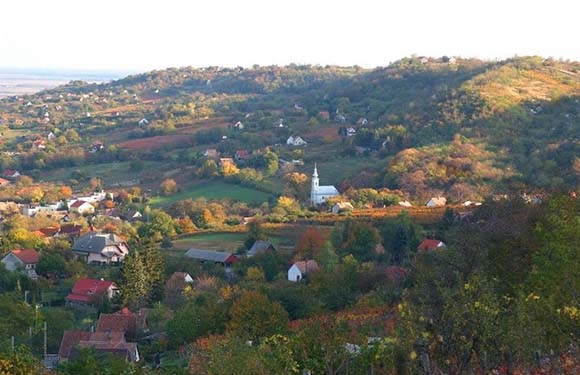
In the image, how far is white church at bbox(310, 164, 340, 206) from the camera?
37438 millimetres

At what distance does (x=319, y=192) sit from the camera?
3794 cm

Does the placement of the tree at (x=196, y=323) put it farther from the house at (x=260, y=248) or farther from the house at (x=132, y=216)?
the house at (x=132, y=216)

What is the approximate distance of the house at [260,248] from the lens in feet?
89.2

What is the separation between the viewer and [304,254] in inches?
1003

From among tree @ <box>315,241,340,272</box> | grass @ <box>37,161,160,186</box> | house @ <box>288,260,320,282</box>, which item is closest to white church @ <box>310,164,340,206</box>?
tree @ <box>315,241,340,272</box>

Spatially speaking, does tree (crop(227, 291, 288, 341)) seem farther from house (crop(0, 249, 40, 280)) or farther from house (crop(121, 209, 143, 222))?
house (crop(121, 209, 143, 222))

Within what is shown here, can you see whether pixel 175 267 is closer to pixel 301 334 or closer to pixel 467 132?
pixel 301 334

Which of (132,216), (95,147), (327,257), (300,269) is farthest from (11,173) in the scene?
(327,257)

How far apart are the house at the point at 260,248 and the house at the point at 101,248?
4490 millimetres

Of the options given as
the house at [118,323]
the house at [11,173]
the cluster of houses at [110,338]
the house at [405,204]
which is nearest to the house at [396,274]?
the cluster of houses at [110,338]

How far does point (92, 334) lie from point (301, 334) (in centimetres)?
853

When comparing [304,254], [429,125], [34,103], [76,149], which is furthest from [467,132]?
[34,103]

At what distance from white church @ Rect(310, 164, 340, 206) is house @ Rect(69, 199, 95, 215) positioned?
Result: 10.3 meters

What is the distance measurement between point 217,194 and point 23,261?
15616 millimetres
